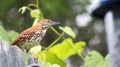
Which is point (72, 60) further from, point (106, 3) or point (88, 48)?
point (106, 3)

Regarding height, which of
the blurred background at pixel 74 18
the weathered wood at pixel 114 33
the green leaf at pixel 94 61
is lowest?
the weathered wood at pixel 114 33

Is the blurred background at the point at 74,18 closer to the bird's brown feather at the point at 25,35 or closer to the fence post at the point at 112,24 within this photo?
the bird's brown feather at the point at 25,35

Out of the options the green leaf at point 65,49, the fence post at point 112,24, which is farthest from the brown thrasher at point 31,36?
the fence post at point 112,24

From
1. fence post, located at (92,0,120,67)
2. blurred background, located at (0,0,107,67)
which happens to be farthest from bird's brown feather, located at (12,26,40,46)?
blurred background, located at (0,0,107,67)

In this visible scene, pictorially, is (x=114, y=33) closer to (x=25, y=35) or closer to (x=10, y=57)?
(x=10, y=57)

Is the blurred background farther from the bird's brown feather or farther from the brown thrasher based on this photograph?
the bird's brown feather

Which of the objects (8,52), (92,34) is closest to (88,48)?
Answer: (92,34)

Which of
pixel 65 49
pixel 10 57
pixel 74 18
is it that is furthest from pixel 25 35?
pixel 74 18
